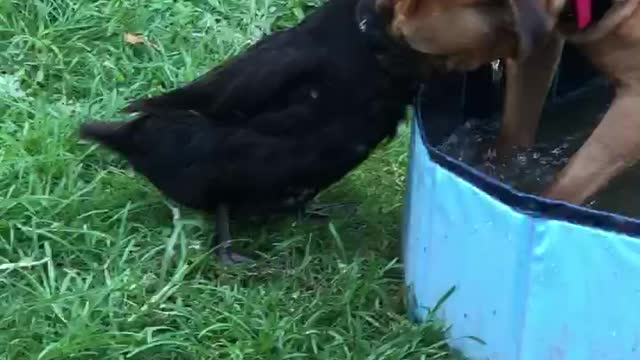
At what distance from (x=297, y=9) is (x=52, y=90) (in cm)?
104

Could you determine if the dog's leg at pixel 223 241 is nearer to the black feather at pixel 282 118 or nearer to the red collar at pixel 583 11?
the black feather at pixel 282 118

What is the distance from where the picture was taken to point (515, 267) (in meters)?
2.64

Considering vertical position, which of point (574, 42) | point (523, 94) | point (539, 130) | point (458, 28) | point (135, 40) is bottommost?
point (135, 40)

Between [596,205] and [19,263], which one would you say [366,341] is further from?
[19,263]

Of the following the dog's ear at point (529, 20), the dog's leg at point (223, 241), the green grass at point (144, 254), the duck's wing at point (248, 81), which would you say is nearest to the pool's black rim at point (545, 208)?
the dog's ear at point (529, 20)

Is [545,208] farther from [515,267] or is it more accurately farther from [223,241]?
[223,241]

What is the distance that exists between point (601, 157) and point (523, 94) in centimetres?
46

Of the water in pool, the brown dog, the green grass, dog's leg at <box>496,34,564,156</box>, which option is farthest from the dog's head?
the green grass

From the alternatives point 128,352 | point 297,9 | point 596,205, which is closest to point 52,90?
point 297,9

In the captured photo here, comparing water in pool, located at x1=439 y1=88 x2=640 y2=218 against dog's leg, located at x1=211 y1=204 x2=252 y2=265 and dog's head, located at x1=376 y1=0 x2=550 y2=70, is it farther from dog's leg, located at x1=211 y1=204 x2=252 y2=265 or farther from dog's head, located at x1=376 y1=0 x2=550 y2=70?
dog's leg, located at x1=211 y1=204 x2=252 y2=265

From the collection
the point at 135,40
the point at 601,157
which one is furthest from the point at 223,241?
the point at 135,40

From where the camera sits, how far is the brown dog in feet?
9.80

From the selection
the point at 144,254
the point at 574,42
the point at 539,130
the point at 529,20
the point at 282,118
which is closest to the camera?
the point at 529,20

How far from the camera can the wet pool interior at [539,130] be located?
327 cm
